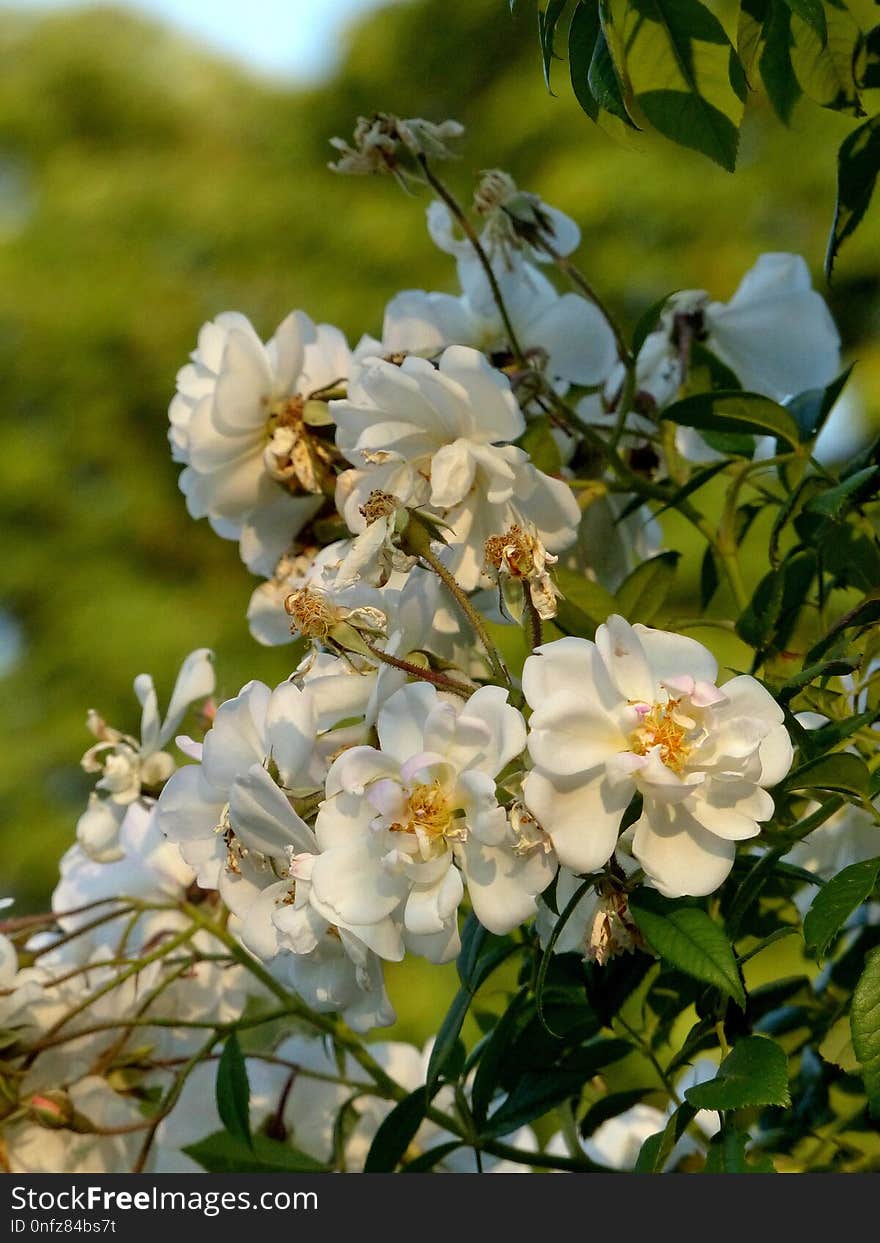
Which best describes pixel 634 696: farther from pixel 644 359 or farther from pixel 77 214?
pixel 77 214

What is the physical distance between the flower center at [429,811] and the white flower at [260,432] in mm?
199

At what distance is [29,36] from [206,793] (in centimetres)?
604

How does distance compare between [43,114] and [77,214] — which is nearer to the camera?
[77,214]

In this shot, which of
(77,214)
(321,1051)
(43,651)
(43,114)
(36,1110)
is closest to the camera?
(36,1110)

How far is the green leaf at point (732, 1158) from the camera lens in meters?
0.41

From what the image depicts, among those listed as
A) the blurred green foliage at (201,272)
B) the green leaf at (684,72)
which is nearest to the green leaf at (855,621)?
the green leaf at (684,72)

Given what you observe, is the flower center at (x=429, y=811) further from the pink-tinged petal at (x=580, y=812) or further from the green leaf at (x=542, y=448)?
the green leaf at (x=542, y=448)

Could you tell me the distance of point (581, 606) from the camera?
0.51 meters

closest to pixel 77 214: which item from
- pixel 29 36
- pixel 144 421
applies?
pixel 144 421

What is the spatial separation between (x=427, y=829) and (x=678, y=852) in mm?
67

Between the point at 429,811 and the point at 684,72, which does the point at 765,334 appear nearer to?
the point at 684,72

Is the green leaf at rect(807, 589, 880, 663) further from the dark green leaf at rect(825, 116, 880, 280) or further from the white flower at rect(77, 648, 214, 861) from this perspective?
the white flower at rect(77, 648, 214, 861)

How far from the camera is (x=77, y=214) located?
16.0 feet

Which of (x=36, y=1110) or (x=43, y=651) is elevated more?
(x=43, y=651)
